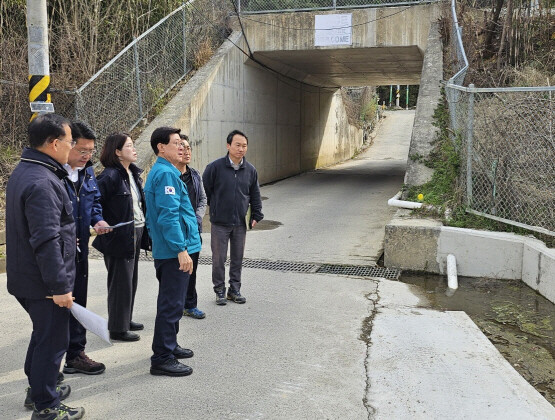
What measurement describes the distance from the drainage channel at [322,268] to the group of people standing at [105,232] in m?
1.30

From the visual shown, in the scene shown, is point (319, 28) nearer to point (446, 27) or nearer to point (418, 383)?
point (446, 27)

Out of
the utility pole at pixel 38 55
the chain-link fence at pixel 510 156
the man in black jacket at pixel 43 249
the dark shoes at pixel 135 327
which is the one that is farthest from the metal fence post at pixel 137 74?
the man in black jacket at pixel 43 249

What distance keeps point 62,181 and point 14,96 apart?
25.8 feet

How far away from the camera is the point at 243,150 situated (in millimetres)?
5441

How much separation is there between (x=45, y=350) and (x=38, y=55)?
5.25 m

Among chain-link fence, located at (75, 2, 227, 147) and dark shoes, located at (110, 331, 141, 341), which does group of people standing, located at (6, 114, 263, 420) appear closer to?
dark shoes, located at (110, 331, 141, 341)

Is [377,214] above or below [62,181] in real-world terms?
below

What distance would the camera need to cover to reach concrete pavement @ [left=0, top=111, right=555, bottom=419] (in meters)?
3.35

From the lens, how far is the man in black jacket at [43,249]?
291 centimetres

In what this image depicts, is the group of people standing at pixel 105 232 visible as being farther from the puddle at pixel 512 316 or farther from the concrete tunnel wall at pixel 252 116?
the concrete tunnel wall at pixel 252 116

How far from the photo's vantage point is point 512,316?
203 inches

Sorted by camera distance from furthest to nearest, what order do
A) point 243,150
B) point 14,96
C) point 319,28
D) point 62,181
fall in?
point 319,28
point 14,96
point 243,150
point 62,181

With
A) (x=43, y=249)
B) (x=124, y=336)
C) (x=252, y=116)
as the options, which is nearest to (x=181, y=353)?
(x=124, y=336)

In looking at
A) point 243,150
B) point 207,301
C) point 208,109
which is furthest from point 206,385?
point 208,109
